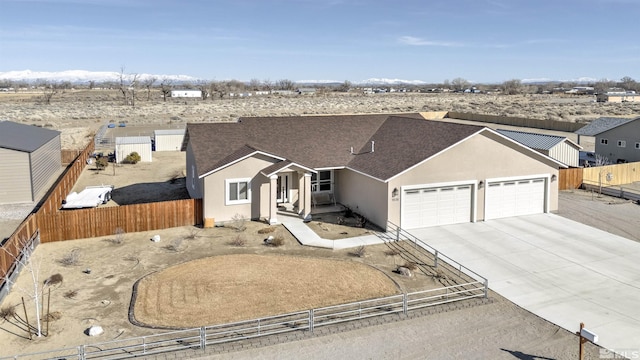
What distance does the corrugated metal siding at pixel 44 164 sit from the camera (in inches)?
1164

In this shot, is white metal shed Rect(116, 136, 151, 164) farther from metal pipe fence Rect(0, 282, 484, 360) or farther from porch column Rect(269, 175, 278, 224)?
metal pipe fence Rect(0, 282, 484, 360)

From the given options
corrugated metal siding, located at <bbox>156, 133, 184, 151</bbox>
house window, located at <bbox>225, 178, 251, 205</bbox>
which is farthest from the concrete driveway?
corrugated metal siding, located at <bbox>156, 133, 184, 151</bbox>

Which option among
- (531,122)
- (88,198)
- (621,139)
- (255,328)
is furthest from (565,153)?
(531,122)

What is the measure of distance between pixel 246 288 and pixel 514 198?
15.3 meters

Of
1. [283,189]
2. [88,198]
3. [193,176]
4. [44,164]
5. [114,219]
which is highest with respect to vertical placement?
[44,164]

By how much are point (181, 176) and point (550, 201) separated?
2442cm

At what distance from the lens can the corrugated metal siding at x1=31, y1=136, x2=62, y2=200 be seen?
2958cm

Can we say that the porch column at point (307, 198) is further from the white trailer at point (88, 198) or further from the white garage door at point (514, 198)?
the white trailer at point (88, 198)

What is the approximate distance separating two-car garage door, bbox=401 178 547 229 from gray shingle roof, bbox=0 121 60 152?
22.4 m

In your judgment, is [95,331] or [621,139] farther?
[621,139]

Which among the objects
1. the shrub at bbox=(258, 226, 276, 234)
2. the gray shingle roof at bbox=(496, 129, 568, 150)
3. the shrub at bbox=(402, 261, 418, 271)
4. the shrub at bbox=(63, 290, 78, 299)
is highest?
the gray shingle roof at bbox=(496, 129, 568, 150)

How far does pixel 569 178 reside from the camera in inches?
1283

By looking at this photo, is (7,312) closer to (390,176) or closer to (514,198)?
(390,176)

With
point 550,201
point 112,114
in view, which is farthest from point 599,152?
point 112,114
